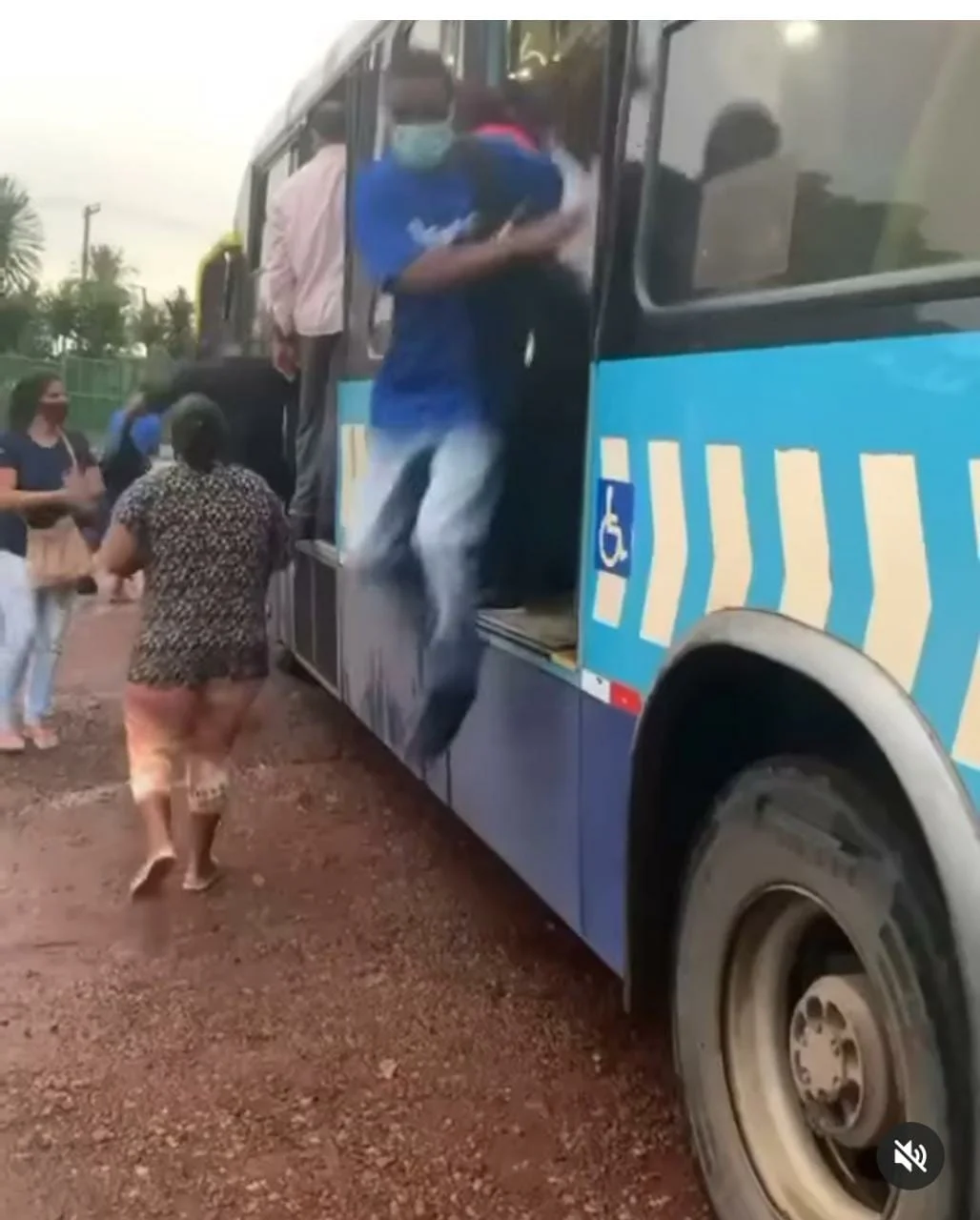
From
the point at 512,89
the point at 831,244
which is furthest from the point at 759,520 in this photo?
the point at 512,89

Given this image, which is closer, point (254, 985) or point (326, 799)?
point (254, 985)

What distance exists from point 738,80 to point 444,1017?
221cm

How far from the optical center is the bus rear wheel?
6.82 feet

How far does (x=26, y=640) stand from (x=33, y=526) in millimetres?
1097

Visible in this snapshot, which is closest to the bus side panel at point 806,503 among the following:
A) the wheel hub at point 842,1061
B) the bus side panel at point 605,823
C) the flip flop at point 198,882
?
the bus side panel at point 605,823

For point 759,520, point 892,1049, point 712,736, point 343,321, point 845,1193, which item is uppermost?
point 343,321

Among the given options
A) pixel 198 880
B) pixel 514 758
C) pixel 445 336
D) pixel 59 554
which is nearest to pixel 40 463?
pixel 59 554

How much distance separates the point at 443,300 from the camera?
3615 millimetres

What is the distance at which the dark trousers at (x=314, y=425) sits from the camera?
15.5ft

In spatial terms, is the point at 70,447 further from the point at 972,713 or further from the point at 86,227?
the point at 972,713

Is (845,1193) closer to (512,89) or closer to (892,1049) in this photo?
(892,1049)

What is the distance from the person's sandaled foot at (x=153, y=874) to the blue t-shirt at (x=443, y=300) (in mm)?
1408

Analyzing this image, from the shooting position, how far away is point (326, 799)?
558 cm

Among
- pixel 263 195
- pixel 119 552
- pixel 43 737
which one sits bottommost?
pixel 43 737
